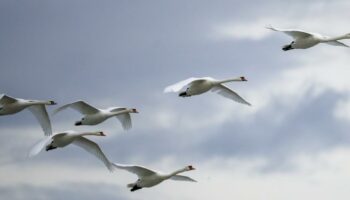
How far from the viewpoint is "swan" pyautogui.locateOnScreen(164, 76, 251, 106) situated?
65.5 m

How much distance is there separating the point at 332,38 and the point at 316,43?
1873 millimetres

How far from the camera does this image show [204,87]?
229 feet

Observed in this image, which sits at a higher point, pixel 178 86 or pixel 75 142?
pixel 178 86

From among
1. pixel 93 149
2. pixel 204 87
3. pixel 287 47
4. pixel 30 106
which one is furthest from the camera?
pixel 30 106

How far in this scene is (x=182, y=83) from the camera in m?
65.9

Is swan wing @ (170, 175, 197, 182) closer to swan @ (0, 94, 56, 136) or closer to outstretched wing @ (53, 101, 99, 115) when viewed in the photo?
outstretched wing @ (53, 101, 99, 115)

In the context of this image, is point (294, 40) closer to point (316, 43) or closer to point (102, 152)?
point (316, 43)

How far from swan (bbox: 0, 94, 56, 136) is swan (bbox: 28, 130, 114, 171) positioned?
2562 mm

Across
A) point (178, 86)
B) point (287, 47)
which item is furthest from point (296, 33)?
point (178, 86)

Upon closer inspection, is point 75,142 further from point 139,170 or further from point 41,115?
point 139,170

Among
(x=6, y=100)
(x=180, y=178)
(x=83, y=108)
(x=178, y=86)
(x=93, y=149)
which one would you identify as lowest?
(x=180, y=178)

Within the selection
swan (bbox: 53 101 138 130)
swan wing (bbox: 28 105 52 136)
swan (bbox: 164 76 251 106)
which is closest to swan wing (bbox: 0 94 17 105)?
swan wing (bbox: 28 105 52 136)

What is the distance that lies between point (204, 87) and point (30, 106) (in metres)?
9.90

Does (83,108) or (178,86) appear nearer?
(178,86)
